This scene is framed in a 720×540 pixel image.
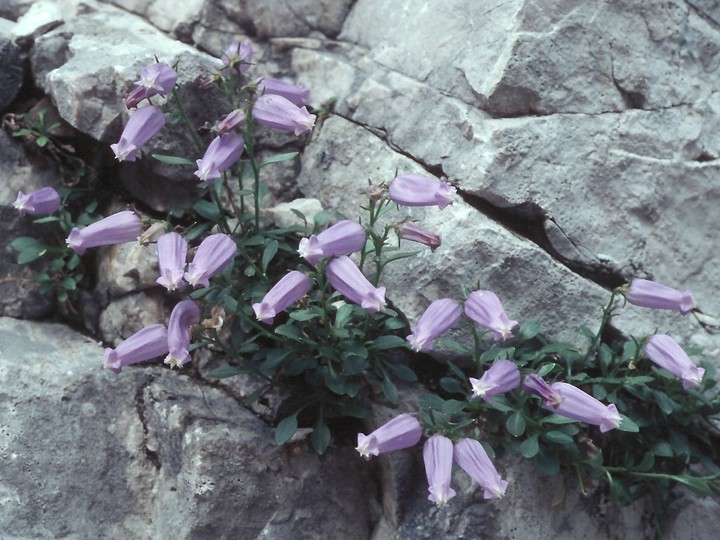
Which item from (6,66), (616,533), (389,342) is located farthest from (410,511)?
(6,66)

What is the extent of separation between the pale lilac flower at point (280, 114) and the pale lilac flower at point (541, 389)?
4.90 feet

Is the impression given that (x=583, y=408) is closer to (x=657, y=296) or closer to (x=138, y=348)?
(x=657, y=296)

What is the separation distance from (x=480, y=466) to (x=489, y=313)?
0.65 m

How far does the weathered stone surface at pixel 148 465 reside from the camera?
3.71m

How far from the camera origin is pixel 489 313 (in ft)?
11.6

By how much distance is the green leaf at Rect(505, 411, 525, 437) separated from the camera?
11.8 feet

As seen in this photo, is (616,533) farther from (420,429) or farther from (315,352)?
(315,352)

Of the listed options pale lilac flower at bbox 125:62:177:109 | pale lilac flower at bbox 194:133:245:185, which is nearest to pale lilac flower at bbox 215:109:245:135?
pale lilac flower at bbox 194:133:245:185

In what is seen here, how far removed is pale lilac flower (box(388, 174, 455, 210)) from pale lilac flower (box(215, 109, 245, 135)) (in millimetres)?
737

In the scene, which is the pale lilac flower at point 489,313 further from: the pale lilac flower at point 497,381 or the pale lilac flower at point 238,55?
the pale lilac flower at point 238,55

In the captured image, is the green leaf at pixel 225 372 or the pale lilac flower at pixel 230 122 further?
the green leaf at pixel 225 372

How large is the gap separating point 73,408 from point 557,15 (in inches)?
122

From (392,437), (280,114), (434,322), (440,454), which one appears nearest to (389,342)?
(434,322)

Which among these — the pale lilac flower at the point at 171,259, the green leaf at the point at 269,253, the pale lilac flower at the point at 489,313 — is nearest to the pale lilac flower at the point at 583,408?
the pale lilac flower at the point at 489,313
